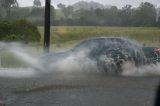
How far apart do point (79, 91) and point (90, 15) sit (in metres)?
12.3

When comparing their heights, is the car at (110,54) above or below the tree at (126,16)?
below

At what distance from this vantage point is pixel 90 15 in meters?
23.7

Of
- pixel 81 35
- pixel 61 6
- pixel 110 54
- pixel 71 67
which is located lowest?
pixel 71 67

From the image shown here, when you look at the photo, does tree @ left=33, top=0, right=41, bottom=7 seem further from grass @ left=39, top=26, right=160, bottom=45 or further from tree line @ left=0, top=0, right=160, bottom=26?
grass @ left=39, top=26, right=160, bottom=45

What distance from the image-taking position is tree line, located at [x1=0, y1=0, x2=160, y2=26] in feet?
73.6

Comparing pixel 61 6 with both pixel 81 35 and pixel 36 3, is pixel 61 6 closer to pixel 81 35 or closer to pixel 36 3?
pixel 36 3

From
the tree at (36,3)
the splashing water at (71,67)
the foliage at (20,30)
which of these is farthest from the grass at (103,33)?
the splashing water at (71,67)

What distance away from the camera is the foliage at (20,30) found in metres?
24.2

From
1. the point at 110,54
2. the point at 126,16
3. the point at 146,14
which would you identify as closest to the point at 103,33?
the point at 126,16

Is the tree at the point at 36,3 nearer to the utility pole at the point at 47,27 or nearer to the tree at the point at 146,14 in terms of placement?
the utility pole at the point at 47,27

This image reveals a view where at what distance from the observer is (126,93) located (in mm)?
11469

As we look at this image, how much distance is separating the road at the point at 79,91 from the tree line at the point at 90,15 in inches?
298

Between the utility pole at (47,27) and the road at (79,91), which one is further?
the utility pole at (47,27)

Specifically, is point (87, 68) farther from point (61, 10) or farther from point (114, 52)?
point (61, 10)
